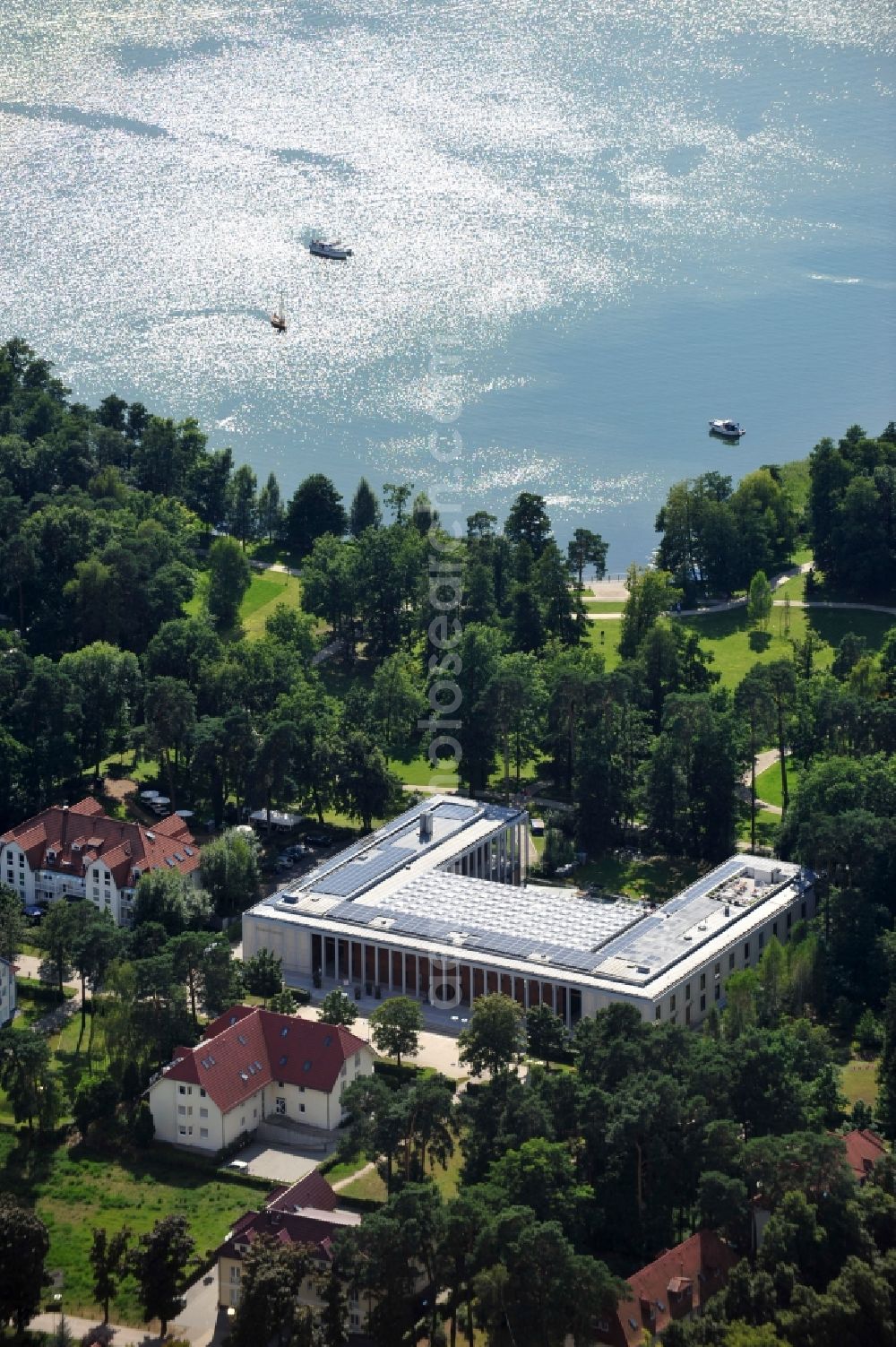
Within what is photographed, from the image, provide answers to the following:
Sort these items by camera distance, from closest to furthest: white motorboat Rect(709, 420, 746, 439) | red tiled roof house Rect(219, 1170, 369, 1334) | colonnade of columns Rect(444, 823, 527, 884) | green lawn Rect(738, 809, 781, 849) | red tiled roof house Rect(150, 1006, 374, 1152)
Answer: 1. red tiled roof house Rect(219, 1170, 369, 1334)
2. red tiled roof house Rect(150, 1006, 374, 1152)
3. colonnade of columns Rect(444, 823, 527, 884)
4. green lawn Rect(738, 809, 781, 849)
5. white motorboat Rect(709, 420, 746, 439)

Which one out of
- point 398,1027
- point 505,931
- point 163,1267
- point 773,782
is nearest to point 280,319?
point 773,782

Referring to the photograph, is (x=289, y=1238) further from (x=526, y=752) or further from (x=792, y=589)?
(x=792, y=589)

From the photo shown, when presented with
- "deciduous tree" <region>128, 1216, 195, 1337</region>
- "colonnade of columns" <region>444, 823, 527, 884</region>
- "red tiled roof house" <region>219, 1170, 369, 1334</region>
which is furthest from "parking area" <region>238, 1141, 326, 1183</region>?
"colonnade of columns" <region>444, 823, 527, 884</region>

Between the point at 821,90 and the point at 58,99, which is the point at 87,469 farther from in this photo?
the point at 821,90

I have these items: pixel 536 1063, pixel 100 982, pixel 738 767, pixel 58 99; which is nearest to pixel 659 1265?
pixel 536 1063

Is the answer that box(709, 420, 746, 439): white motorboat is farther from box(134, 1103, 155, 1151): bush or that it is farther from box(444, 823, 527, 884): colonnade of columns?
box(134, 1103, 155, 1151): bush
